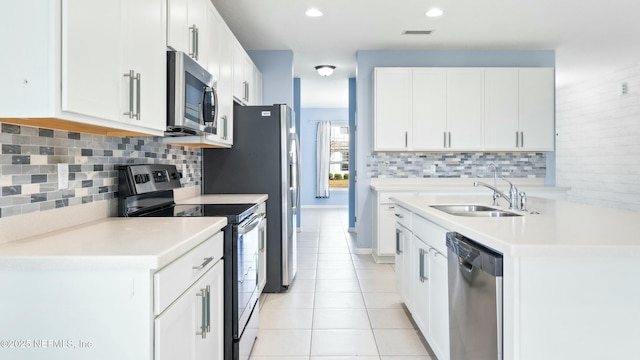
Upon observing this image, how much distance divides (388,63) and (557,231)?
3816mm

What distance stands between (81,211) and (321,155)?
8378 millimetres

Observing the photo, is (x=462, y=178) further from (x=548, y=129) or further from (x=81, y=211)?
(x=81, y=211)

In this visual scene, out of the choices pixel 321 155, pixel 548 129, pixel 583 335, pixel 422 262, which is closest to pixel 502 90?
pixel 548 129

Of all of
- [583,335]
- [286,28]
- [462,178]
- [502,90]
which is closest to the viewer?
[583,335]

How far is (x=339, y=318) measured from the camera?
2.96 m

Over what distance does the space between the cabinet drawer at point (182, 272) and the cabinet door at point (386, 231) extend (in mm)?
Result: 2930

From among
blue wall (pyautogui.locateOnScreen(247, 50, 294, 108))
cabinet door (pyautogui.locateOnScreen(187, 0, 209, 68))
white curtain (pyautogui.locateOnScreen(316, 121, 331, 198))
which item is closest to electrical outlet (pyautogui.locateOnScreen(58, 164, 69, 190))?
cabinet door (pyautogui.locateOnScreen(187, 0, 209, 68))

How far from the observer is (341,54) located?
5219mm

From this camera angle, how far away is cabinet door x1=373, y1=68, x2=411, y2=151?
4766 mm

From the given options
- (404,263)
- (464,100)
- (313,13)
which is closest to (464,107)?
(464,100)

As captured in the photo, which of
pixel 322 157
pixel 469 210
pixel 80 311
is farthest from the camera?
pixel 322 157

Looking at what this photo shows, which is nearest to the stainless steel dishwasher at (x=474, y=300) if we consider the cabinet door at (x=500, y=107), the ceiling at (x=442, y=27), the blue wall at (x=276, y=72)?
the ceiling at (x=442, y=27)

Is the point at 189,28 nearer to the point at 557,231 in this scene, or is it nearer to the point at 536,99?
the point at 557,231

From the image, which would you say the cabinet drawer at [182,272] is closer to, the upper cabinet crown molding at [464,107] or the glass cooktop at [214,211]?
the glass cooktop at [214,211]
